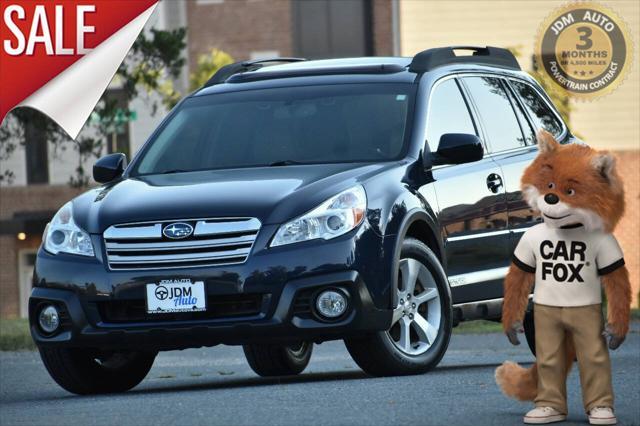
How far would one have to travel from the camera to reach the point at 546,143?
23.9ft

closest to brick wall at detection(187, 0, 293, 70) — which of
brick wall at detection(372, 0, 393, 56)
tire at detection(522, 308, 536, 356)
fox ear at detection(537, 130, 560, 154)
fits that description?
brick wall at detection(372, 0, 393, 56)

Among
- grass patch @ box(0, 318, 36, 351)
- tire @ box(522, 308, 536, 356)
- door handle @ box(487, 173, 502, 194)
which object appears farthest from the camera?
grass patch @ box(0, 318, 36, 351)

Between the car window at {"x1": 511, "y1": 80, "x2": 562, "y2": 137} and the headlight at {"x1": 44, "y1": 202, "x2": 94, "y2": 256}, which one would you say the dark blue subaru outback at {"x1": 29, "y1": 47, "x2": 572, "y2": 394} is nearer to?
the headlight at {"x1": 44, "y1": 202, "x2": 94, "y2": 256}

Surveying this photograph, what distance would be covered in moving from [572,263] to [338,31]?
38.2m

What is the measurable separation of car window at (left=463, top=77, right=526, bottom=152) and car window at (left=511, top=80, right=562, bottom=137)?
30cm

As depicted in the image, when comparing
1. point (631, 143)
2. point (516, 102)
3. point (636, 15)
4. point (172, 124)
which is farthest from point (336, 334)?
point (631, 143)

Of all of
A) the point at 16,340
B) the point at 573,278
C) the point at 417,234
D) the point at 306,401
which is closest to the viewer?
the point at 573,278

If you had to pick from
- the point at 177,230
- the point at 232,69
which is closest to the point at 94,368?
the point at 177,230

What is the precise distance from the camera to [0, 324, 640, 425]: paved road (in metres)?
7.50

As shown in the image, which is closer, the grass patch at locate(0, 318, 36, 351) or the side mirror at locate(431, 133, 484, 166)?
the side mirror at locate(431, 133, 484, 166)

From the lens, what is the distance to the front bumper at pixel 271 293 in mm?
8992

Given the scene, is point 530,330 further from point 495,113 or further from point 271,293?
point 271,293

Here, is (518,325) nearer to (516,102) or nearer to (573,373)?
(573,373)

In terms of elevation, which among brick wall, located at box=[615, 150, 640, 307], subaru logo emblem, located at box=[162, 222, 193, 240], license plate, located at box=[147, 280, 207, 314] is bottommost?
brick wall, located at box=[615, 150, 640, 307]
